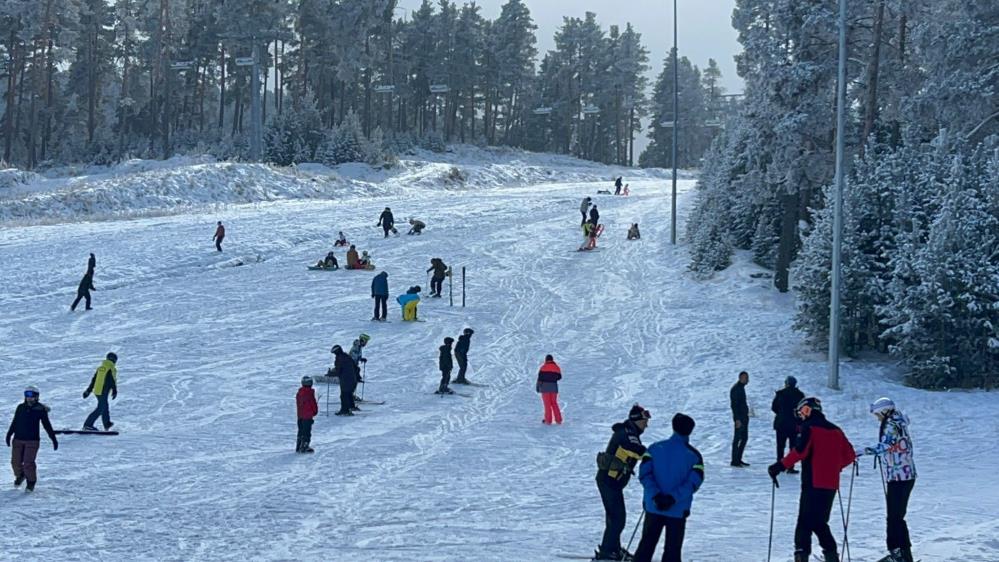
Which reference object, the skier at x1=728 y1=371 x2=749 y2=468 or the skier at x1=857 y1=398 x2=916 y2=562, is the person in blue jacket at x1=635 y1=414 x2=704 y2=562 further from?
the skier at x1=728 y1=371 x2=749 y2=468

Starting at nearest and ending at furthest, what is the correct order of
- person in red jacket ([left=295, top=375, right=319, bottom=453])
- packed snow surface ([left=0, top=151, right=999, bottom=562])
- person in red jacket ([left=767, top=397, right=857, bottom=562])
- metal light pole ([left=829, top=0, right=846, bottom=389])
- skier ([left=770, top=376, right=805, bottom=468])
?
person in red jacket ([left=767, top=397, right=857, bottom=562]) < packed snow surface ([left=0, top=151, right=999, bottom=562]) < skier ([left=770, top=376, right=805, bottom=468]) < person in red jacket ([left=295, top=375, right=319, bottom=453]) < metal light pole ([left=829, top=0, right=846, bottom=389])

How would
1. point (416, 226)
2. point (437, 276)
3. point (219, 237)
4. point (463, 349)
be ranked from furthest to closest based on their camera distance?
point (416, 226), point (219, 237), point (437, 276), point (463, 349)

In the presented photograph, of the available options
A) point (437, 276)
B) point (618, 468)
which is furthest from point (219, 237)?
point (618, 468)

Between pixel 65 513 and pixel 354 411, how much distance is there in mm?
8198

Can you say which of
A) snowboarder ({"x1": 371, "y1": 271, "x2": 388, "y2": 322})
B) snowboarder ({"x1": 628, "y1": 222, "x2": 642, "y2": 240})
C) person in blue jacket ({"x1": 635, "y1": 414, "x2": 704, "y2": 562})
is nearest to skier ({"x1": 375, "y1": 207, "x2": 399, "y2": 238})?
snowboarder ({"x1": 628, "y1": 222, "x2": 642, "y2": 240})

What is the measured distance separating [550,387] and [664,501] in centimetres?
1120

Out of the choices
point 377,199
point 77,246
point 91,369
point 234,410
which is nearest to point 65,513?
Answer: point 234,410

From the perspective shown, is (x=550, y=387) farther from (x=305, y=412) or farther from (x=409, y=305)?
(x=409, y=305)

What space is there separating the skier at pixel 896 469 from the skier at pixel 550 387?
998 centimetres

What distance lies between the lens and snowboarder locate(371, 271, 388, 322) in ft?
96.2

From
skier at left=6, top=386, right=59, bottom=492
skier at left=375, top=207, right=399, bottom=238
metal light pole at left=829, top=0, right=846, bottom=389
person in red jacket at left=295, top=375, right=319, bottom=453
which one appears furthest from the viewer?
skier at left=375, top=207, right=399, bottom=238

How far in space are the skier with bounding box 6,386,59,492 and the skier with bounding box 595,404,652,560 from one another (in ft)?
25.5

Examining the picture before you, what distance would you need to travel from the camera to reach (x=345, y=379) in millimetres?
20281

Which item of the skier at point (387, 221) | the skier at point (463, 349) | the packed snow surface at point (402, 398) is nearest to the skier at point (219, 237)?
the packed snow surface at point (402, 398)
